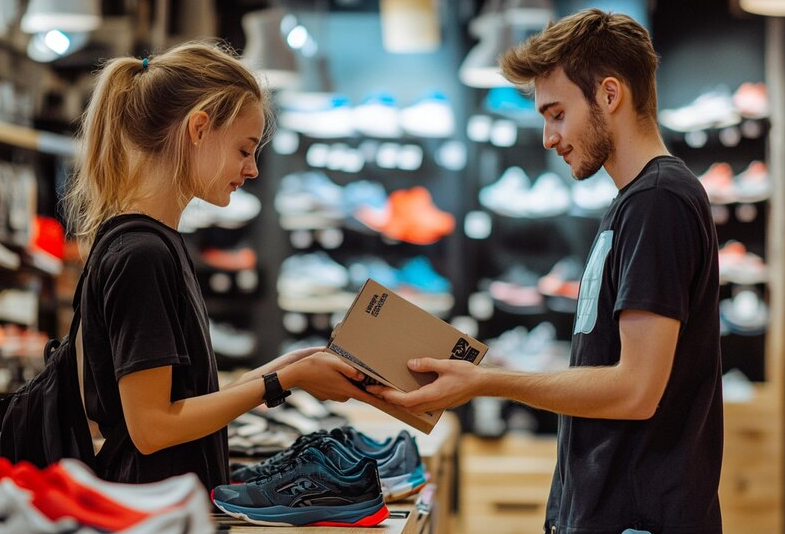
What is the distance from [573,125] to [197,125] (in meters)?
0.82

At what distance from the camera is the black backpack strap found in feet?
6.04

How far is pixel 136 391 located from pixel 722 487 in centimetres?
510

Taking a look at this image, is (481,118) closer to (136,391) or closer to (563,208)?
(563,208)

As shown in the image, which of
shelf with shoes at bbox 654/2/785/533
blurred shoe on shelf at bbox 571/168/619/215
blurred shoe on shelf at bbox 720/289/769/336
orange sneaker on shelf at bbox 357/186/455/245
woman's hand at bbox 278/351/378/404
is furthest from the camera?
orange sneaker on shelf at bbox 357/186/455/245

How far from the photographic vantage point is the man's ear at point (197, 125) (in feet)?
6.44

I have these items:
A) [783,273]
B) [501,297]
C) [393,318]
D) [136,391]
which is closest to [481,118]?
[501,297]

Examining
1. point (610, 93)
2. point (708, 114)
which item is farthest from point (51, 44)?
point (708, 114)

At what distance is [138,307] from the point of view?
5.79 ft

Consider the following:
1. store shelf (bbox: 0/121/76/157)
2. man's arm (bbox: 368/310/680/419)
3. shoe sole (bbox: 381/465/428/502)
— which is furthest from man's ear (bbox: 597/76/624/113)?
store shelf (bbox: 0/121/76/157)

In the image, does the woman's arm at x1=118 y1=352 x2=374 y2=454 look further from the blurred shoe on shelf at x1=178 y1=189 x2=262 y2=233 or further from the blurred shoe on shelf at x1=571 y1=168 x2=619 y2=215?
the blurred shoe on shelf at x1=178 y1=189 x2=262 y2=233

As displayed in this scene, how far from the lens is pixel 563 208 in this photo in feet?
22.3

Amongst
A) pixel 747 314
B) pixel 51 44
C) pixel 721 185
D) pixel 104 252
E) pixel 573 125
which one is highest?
pixel 51 44

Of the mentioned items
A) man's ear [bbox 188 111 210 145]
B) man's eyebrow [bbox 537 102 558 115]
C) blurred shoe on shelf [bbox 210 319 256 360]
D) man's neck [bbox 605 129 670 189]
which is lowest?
blurred shoe on shelf [bbox 210 319 256 360]

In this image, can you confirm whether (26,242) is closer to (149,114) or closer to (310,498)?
(149,114)
